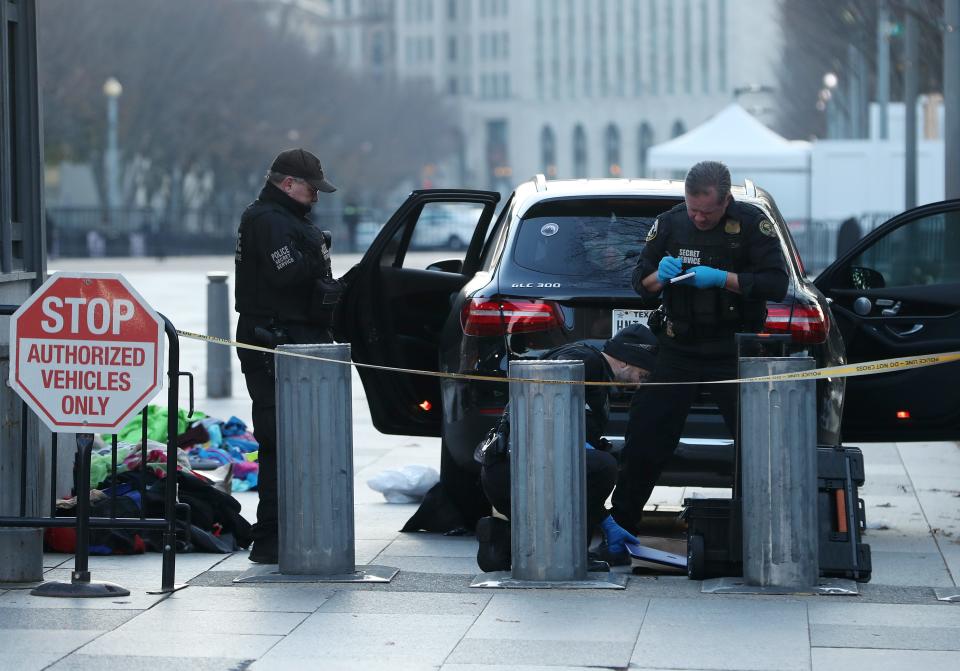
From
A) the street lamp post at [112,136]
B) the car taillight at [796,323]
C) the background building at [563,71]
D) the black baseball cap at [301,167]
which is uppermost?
the background building at [563,71]

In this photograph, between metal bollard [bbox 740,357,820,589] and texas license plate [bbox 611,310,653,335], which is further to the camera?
texas license plate [bbox 611,310,653,335]

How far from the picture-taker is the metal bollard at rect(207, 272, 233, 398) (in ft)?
45.9

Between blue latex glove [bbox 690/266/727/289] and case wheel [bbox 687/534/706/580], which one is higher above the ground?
blue latex glove [bbox 690/266/727/289]

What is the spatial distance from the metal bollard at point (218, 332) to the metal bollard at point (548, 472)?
7453mm

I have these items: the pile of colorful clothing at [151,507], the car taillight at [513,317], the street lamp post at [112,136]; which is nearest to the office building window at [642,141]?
the street lamp post at [112,136]

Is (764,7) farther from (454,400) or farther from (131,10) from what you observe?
(454,400)

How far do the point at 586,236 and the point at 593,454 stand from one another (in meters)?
1.18

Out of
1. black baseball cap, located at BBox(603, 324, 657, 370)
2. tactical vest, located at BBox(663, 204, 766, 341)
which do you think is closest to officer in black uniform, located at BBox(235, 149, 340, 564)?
black baseball cap, located at BBox(603, 324, 657, 370)

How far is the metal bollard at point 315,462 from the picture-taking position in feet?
22.1

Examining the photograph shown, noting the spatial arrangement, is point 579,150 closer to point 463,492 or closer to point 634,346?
point 463,492

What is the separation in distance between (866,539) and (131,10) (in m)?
56.0

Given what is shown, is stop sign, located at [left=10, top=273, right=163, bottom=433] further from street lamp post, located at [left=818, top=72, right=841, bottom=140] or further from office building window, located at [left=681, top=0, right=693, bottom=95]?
Result: office building window, located at [left=681, top=0, right=693, bottom=95]

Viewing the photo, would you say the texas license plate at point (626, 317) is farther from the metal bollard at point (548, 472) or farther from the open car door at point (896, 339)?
the open car door at point (896, 339)

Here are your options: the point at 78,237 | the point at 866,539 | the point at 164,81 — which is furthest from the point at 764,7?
the point at 866,539
